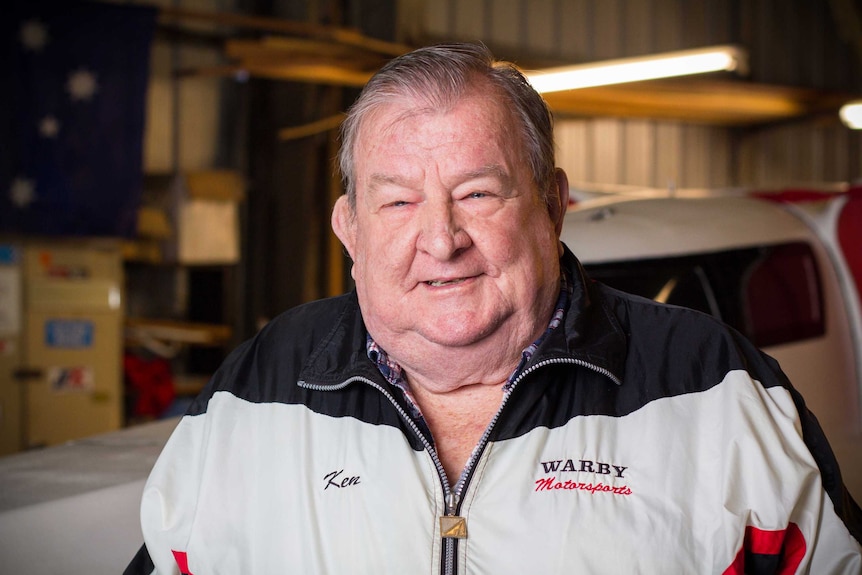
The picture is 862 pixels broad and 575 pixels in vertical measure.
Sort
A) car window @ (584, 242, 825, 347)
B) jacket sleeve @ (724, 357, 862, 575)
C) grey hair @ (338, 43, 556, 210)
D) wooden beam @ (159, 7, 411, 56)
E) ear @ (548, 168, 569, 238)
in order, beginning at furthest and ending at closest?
wooden beam @ (159, 7, 411, 56) → car window @ (584, 242, 825, 347) → ear @ (548, 168, 569, 238) → grey hair @ (338, 43, 556, 210) → jacket sleeve @ (724, 357, 862, 575)

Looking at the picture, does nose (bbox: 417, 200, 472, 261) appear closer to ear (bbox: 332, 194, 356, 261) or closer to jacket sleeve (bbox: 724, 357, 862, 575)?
ear (bbox: 332, 194, 356, 261)

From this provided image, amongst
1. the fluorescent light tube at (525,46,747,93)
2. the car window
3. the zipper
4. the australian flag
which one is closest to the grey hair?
the zipper

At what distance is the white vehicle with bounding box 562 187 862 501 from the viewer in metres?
2.58

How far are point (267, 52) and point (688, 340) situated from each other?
15.6 feet

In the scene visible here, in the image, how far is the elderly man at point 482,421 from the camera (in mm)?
1354

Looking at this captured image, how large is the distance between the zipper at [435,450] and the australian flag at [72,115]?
502cm

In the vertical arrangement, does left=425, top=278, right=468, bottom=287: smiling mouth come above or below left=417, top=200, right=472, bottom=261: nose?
below

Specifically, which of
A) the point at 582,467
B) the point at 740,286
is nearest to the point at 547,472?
the point at 582,467

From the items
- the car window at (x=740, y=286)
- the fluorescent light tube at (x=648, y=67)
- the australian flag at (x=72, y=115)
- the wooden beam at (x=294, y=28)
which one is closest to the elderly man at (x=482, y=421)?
the car window at (x=740, y=286)

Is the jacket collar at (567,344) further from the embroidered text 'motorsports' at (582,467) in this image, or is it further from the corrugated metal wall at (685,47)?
the corrugated metal wall at (685,47)

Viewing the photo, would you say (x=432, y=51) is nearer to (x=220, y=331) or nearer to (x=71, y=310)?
(x=71, y=310)

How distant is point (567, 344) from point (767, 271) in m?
1.46

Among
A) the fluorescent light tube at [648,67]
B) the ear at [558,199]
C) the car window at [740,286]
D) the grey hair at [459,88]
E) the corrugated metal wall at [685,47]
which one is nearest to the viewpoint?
the grey hair at [459,88]

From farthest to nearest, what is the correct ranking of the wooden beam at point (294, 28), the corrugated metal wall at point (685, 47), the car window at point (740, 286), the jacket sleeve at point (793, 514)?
1. the corrugated metal wall at point (685, 47)
2. the wooden beam at point (294, 28)
3. the car window at point (740, 286)
4. the jacket sleeve at point (793, 514)
